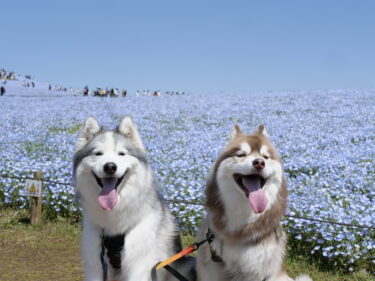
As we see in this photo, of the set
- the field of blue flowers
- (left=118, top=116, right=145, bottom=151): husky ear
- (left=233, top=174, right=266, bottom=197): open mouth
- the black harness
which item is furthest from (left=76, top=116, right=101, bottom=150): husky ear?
the field of blue flowers

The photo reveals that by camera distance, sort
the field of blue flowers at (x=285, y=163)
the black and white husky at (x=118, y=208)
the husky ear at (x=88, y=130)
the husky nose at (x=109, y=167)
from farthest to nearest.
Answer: the field of blue flowers at (x=285, y=163), the husky ear at (x=88, y=130), the black and white husky at (x=118, y=208), the husky nose at (x=109, y=167)

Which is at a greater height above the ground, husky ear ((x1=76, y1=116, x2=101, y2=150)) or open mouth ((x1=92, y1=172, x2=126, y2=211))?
husky ear ((x1=76, y1=116, x2=101, y2=150))

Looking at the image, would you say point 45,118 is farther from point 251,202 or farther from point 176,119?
point 251,202

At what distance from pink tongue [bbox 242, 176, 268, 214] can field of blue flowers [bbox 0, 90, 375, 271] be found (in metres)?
2.21

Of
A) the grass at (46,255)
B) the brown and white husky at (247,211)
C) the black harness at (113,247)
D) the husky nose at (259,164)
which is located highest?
the husky nose at (259,164)

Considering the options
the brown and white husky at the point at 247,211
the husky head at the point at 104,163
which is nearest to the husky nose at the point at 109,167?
the husky head at the point at 104,163

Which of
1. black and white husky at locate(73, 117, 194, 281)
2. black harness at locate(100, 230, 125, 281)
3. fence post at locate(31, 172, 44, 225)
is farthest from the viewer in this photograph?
fence post at locate(31, 172, 44, 225)

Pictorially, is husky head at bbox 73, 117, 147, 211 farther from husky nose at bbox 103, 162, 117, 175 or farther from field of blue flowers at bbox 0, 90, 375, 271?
field of blue flowers at bbox 0, 90, 375, 271

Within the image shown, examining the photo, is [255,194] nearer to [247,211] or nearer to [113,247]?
[247,211]

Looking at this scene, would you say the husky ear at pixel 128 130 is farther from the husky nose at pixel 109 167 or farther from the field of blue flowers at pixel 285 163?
the field of blue flowers at pixel 285 163

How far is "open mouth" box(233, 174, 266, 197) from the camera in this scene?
A: 3506mm

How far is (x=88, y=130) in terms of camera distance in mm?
4199

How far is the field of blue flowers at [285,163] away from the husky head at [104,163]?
268 cm

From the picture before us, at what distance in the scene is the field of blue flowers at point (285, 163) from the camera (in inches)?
223
